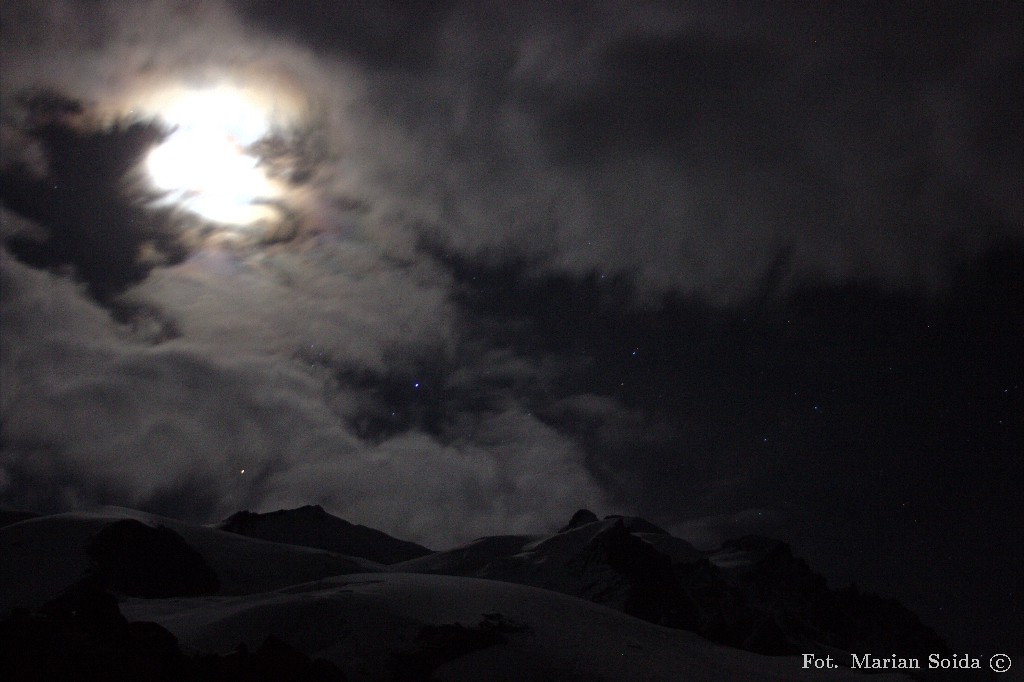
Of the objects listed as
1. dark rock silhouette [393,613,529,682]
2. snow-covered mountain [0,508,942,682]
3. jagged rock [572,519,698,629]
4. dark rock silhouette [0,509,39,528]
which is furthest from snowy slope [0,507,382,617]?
jagged rock [572,519,698,629]

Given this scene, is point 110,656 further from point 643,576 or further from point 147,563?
point 643,576

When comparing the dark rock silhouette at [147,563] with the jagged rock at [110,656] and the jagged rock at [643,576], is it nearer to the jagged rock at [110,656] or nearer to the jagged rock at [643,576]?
the jagged rock at [110,656]

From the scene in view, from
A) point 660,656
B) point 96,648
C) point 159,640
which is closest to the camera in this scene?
point 96,648

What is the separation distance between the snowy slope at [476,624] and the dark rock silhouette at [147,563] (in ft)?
89.5

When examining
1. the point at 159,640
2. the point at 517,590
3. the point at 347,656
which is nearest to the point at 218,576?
the point at 517,590

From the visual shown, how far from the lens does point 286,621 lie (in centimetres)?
5309

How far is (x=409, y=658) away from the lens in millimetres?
49312

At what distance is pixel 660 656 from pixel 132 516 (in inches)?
3863

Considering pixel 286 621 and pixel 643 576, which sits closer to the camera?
pixel 286 621

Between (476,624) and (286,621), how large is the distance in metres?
13.8

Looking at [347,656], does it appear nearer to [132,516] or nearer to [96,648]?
[96,648]

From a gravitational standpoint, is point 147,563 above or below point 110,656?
above

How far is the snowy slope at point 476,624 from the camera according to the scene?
49.3 metres

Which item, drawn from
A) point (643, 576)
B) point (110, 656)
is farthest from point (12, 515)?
point (110, 656)
